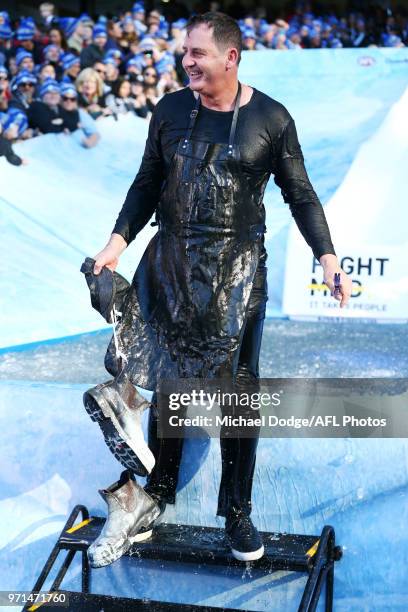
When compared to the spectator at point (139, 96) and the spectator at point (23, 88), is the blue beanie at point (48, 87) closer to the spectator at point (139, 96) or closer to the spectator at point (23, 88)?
the spectator at point (23, 88)

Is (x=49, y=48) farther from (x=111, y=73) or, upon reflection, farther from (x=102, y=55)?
(x=111, y=73)

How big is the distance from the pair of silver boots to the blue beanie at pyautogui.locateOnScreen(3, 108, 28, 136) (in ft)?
15.7

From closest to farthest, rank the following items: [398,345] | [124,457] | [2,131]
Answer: [124,457]
[398,345]
[2,131]

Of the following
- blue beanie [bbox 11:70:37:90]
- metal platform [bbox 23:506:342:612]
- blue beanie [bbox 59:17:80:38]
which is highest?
blue beanie [bbox 59:17:80:38]

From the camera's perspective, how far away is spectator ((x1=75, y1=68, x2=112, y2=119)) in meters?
7.54

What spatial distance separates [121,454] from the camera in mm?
2578

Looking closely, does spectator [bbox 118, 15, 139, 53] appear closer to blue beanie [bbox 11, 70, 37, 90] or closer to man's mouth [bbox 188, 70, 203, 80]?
blue beanie [bbox 11, 70, 37, 90]

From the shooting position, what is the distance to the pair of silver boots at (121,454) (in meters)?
2.54

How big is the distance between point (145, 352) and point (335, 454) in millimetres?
720

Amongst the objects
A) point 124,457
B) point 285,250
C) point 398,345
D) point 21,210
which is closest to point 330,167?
point 285,250

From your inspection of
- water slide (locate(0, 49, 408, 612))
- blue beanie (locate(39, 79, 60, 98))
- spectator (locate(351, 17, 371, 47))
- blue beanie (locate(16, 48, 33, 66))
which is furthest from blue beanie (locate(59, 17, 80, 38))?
water slide (locate(0, 49, 408, 612))

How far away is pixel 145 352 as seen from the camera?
2719mm

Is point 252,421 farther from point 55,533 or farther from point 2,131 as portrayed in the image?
point 2,131

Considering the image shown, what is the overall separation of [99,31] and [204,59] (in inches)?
235
